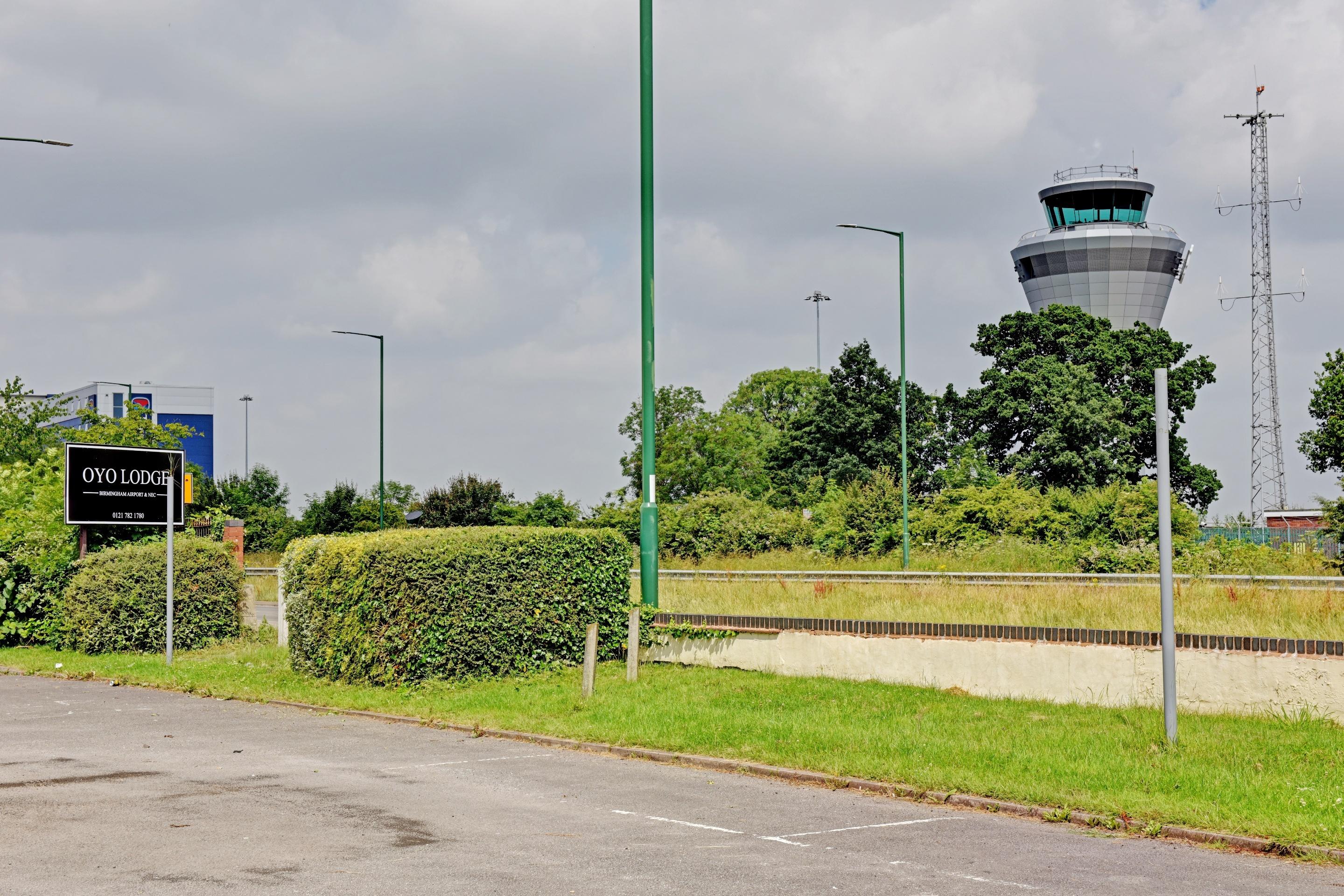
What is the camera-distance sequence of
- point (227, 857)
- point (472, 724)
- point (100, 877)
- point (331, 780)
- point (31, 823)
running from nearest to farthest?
point (100, 877), point (227, 857), point (31, 823), point (331, 780), point (472, 724)

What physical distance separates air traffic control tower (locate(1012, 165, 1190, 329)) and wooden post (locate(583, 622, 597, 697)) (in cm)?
6627

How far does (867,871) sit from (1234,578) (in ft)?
67.0

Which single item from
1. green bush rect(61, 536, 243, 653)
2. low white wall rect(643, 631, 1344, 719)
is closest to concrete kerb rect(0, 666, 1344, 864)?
low white wall rect(643, 631, 1344, 719)

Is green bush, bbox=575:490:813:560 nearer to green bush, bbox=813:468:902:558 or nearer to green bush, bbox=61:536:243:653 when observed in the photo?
green bush, bbox=813:468:902:558

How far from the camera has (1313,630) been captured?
15227mm

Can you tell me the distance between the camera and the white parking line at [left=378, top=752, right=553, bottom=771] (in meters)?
12.1

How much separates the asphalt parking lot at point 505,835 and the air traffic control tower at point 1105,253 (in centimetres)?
7014

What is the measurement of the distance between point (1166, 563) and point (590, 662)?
682 cm

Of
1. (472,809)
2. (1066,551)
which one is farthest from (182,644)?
(1066,551)

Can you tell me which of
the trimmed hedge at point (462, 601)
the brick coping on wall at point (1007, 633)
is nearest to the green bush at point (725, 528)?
the trimmed hedge at point (462, 601)

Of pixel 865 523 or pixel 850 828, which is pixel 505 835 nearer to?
pixel 850 828

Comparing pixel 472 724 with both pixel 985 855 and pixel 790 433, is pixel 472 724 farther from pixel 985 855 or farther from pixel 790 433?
pixel 790 433

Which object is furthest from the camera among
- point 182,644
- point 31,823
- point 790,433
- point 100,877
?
point 790,433

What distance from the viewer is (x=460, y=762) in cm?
1248
